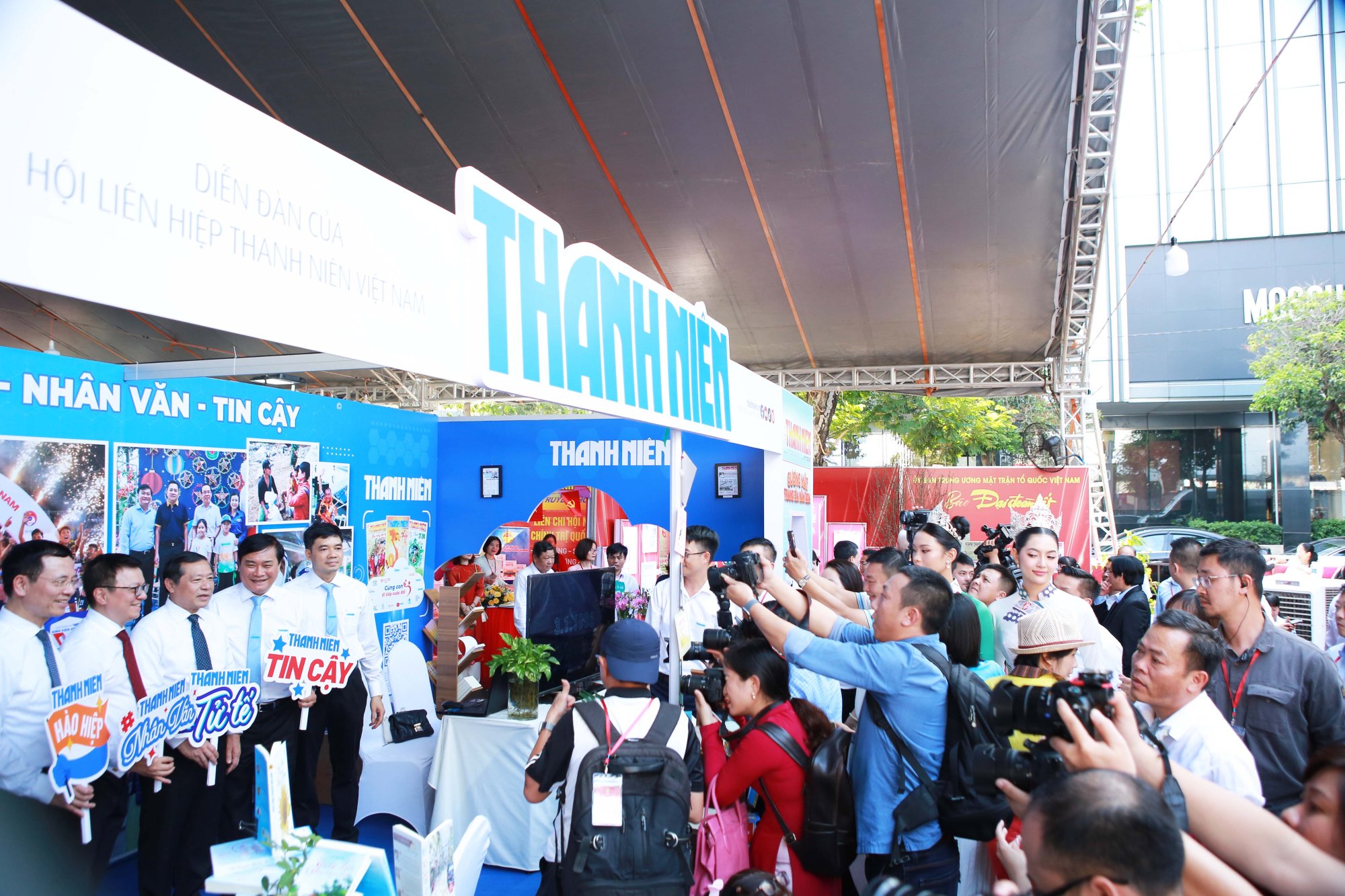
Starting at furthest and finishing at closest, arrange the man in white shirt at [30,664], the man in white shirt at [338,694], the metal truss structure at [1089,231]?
the metal truss structure at [1089,231]
the man in white shirt at [338,694]
the man in white shirt at [30,664]

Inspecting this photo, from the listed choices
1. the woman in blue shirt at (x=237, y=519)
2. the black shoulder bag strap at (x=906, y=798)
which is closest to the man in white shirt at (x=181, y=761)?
the woman in blue shirt at (x=237, y=519)

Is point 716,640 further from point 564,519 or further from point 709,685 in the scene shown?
point 564,519

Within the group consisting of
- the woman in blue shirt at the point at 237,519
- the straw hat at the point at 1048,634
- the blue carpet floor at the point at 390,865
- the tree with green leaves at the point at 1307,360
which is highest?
the tree with green leaves at the point at 1307,360

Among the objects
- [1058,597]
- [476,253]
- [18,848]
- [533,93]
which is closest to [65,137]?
[476,253]

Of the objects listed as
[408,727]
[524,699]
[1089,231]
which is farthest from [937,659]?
[1089,231]

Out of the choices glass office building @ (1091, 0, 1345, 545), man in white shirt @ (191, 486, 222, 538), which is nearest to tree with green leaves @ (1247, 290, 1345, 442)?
glass office building @ (1091, 0, 1345, 545)

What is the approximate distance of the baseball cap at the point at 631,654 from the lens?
235cm

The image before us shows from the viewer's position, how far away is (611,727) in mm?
2264

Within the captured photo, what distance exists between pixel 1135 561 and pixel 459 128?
659 centimetres

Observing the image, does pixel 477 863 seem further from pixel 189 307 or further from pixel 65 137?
pixel 65 137

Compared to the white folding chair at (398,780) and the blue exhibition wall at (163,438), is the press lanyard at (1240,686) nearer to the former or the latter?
the white folding chair at (398,780)

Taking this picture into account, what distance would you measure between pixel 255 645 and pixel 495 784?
1266mm

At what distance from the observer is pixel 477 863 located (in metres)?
2.68

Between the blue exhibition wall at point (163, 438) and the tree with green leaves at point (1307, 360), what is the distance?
1929 cm
